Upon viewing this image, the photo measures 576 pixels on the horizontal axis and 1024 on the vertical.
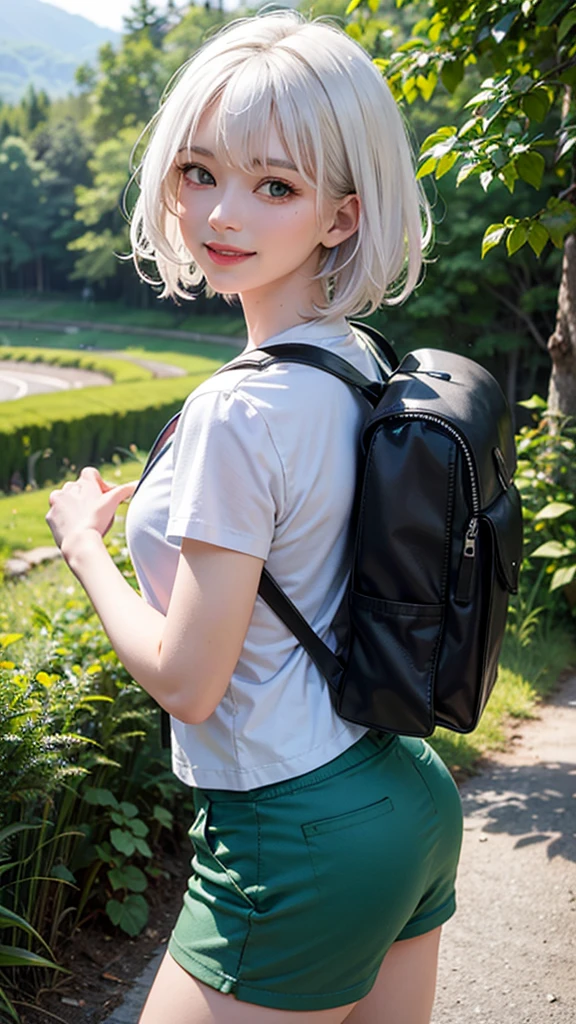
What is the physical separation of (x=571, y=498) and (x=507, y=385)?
6.93 m

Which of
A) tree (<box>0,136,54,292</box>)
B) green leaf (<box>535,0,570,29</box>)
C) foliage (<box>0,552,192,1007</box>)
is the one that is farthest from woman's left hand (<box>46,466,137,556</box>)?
tree (<box>0,136,54,292</box>)

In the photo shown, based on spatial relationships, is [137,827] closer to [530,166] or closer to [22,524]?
[530,166]

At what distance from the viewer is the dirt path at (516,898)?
Result: 2.47 metres

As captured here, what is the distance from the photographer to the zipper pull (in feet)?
3.88

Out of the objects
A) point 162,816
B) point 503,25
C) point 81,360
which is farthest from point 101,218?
point 162,816

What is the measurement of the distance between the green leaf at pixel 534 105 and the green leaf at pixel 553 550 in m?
2.67

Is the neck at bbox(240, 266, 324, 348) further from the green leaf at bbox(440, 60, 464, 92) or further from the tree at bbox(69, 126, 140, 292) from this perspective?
the tree at bbox(69, 126, 140, 292)

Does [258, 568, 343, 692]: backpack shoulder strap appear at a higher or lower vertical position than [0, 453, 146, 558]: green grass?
higher

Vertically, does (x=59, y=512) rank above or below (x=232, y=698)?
above

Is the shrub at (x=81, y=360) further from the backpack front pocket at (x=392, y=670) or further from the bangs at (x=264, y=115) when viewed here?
the backpack front pocket at (x=392, y=670)

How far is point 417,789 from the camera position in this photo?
50.3 inches

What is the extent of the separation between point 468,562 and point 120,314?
9980 millimetres

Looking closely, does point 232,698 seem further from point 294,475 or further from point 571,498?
point 571,498

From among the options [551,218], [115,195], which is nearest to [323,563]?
[551,218]
